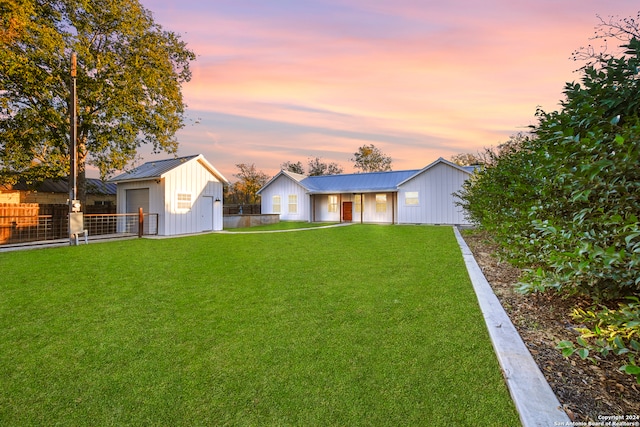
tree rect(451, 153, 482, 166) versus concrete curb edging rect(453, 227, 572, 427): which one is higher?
tree rect(451, 153, 482, 166)

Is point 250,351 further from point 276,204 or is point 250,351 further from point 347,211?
point 276,204

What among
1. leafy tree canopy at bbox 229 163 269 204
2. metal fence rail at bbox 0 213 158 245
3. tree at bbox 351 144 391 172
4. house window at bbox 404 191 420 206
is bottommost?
metal fence rail at bbox 0 213 158 245

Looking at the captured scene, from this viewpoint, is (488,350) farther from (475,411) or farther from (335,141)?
(335,141)

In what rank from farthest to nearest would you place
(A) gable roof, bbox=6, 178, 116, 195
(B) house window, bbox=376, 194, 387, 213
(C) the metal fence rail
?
(B) house window, bbox=376, 194, 387, 213, (A) gable roof, bbox=6, 178, 116, 195, (C) the metal fence rail

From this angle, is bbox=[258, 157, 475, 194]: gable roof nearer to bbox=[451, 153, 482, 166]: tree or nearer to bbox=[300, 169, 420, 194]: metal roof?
bbox=[300, 169, 420, 194]: metal roof

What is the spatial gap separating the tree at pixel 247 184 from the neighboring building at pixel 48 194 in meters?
14.5

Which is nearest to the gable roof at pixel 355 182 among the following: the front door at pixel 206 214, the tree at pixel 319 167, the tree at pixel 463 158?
the front door at pixel 206 214

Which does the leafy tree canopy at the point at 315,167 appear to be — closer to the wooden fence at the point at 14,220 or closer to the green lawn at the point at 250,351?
the wooden fence at the point at 14,220

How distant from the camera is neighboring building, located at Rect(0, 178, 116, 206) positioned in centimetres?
1720

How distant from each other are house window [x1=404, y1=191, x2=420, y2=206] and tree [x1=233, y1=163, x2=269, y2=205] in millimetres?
18779

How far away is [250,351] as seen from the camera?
114 inches

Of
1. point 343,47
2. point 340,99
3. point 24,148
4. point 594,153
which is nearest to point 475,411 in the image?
point 594,153

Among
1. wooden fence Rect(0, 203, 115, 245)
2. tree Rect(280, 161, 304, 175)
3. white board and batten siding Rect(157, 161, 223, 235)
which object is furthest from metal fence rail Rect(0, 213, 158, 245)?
tree Rect(280, 161, 304, 175)

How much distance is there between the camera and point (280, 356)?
2799 mm
